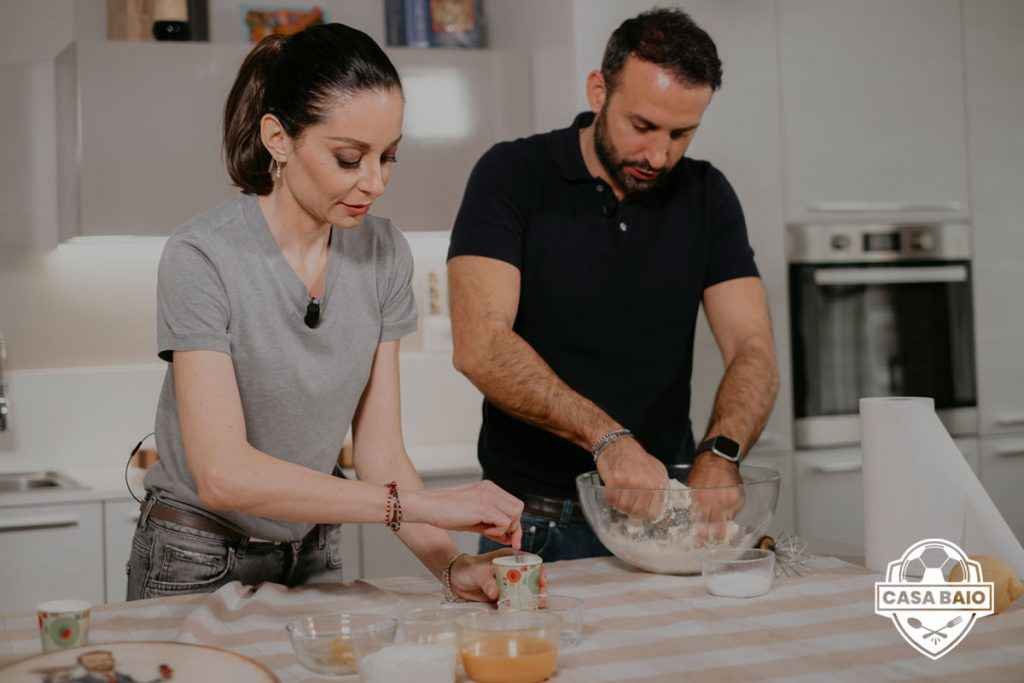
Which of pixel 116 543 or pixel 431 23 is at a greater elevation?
pixel 431 23

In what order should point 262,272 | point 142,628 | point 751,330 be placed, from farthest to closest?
1. point 751,330
2. point 262,272
3. point 142,628

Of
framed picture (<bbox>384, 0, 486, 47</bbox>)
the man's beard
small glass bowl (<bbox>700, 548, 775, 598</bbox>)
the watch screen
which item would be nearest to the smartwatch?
the watch screen

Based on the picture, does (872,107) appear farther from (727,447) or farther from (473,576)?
(473,576)

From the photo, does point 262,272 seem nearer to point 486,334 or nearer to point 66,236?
point 486,334

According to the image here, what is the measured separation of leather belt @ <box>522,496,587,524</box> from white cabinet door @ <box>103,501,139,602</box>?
1.13 metres

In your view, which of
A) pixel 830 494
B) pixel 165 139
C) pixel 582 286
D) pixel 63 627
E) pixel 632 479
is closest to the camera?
pixel 63 627

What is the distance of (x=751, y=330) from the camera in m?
1.98

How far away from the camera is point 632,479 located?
1493 mm

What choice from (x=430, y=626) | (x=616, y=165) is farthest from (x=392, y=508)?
(x=616, y=165)

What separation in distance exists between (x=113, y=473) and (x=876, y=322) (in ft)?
6.74

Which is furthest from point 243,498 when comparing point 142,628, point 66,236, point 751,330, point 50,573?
point 66,236

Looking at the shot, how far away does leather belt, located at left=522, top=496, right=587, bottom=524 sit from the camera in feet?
6.04

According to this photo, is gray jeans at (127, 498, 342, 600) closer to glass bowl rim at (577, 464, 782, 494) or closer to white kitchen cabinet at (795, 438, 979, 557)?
glass bowl rim at (577, 464, 782, 494)

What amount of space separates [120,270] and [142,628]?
2.07 m
